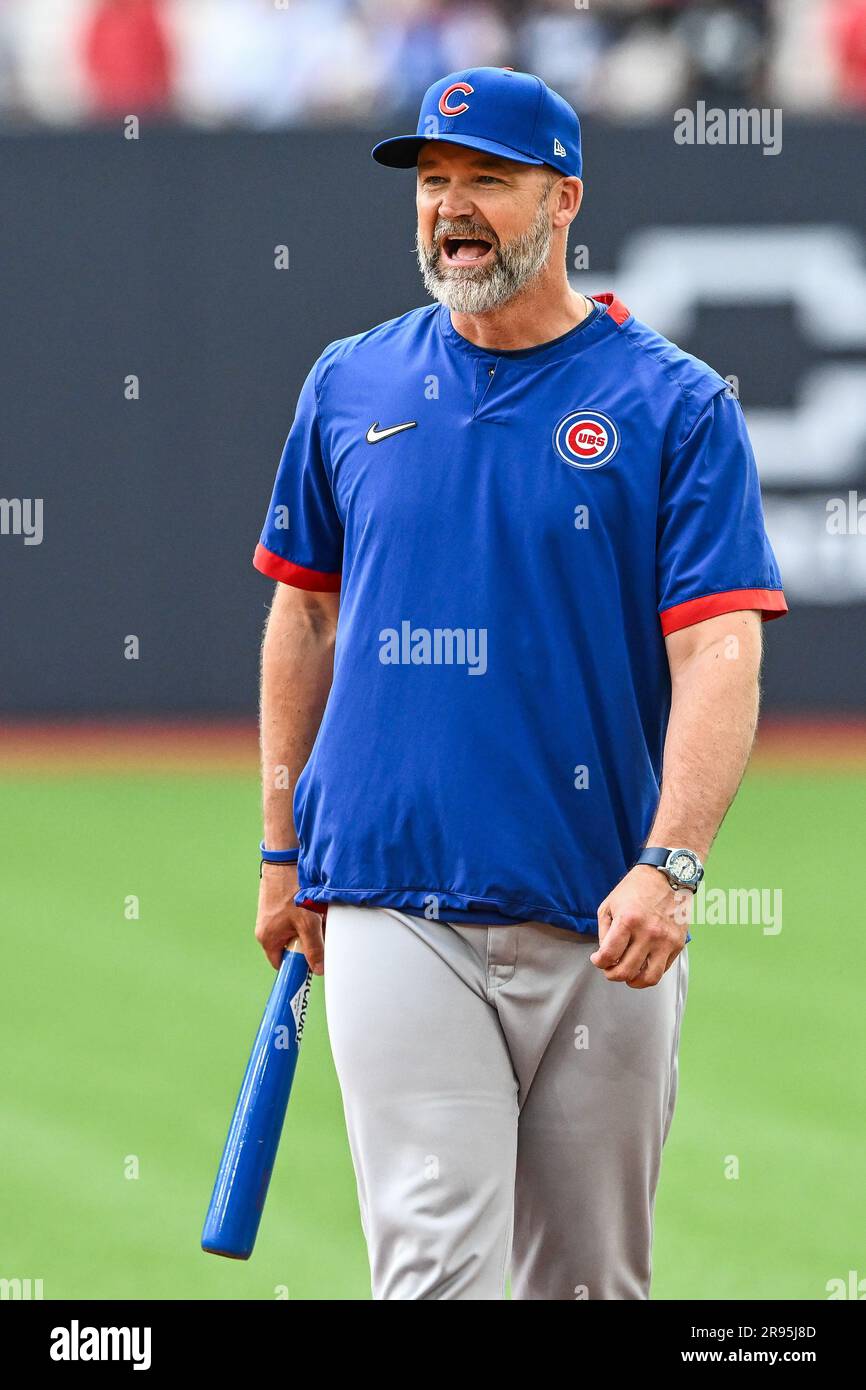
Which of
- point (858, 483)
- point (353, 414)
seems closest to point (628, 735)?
point (353, 414)

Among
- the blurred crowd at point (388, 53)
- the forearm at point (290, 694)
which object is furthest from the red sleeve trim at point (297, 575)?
the blurred crowd at point (388, 53)

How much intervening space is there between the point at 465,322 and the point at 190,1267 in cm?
248

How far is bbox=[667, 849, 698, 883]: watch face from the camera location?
3.18 meters

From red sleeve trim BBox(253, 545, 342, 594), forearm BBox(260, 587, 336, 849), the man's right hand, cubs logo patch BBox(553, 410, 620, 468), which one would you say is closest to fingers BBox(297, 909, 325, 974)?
the man's right hand

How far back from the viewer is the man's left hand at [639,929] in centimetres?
313

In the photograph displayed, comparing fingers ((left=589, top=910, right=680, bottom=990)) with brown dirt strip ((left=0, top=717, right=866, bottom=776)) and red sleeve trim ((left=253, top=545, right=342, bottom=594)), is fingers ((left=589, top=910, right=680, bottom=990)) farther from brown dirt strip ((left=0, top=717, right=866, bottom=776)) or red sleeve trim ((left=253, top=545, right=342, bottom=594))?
brown dirt strip ((left=0, top=717, right=866, bottom=776))

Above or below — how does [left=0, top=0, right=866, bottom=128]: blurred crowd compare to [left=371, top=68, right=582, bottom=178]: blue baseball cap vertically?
above

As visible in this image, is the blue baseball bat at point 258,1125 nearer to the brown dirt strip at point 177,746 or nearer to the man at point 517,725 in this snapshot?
the man at point 517,725

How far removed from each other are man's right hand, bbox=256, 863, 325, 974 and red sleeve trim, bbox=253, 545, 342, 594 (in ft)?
1.59

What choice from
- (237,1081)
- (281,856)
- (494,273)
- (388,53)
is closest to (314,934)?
(281,856)

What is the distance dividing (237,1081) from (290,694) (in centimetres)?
303

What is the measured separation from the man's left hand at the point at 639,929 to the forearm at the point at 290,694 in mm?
714

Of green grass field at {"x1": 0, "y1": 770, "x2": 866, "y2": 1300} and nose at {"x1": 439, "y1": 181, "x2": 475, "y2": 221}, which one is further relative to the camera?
green grass field at {"x1": 0, "y1": 770, "x2": 866, "y2": 1300}
